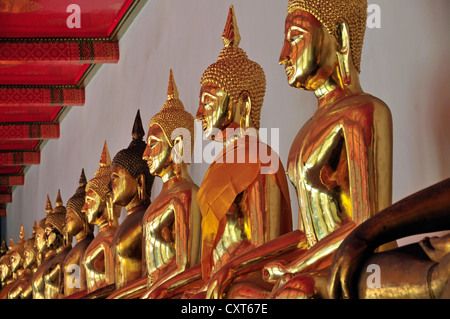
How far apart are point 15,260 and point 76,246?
7.55ft

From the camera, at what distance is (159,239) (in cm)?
282

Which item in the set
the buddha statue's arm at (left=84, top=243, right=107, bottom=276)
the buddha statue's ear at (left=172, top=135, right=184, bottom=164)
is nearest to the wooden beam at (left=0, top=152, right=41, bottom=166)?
the buddha statue's arm at (left=84, top=243, right=107, bottom=276)

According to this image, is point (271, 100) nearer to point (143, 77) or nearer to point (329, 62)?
point (329, 62)

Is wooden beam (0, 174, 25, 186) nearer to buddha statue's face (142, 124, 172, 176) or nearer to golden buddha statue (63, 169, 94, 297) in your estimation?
golden buddha statue (63, 169, 94, 297)

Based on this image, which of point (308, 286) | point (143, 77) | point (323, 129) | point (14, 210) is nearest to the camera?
point (308, 286)

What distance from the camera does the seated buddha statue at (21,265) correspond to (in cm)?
545

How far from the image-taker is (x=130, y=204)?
3314 millimetres

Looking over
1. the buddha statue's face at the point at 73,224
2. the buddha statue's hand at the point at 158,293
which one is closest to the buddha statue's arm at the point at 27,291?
the buddha statue's face at the point at 73,224

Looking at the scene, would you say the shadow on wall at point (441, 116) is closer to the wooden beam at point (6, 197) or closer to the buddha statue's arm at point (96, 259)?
the buddha statue's arm at point (96, 259)

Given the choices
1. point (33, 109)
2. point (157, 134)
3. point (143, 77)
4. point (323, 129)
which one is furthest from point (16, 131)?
point (323, 129)

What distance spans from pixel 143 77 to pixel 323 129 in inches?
99.6

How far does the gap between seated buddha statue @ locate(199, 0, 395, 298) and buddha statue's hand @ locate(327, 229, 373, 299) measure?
0.71 feet

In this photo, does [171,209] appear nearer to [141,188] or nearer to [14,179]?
[141,188]

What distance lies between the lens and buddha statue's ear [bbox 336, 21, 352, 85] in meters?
2.01
